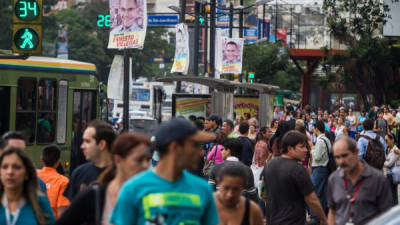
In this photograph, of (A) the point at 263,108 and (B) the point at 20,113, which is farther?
(A) the point at 263,108

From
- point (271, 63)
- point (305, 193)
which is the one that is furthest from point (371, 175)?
point (271, 63)

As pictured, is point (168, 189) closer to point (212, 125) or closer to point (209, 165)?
point (209, 165)

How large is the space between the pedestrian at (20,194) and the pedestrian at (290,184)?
309 centimetres

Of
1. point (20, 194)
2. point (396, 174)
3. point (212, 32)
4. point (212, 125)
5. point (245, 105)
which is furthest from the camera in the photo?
point (212, 32)

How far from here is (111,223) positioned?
448 cm

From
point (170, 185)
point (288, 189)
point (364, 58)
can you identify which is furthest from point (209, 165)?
point (364, 58)

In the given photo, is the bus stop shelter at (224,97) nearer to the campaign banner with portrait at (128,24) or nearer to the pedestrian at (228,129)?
the campaign banner with portrait at (128,24)

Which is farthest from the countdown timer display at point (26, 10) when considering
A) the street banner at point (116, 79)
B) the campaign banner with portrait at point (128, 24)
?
the street banner at point (116, 79)

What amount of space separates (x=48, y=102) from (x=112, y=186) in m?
11.8

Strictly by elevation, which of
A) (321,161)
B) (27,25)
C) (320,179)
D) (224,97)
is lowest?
(320,179)

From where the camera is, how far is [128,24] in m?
15.2

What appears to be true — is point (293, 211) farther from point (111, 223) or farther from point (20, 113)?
point (20, 113)

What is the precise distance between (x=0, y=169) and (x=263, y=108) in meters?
22.0

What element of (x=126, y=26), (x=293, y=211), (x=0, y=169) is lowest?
(x=293, y=211)
